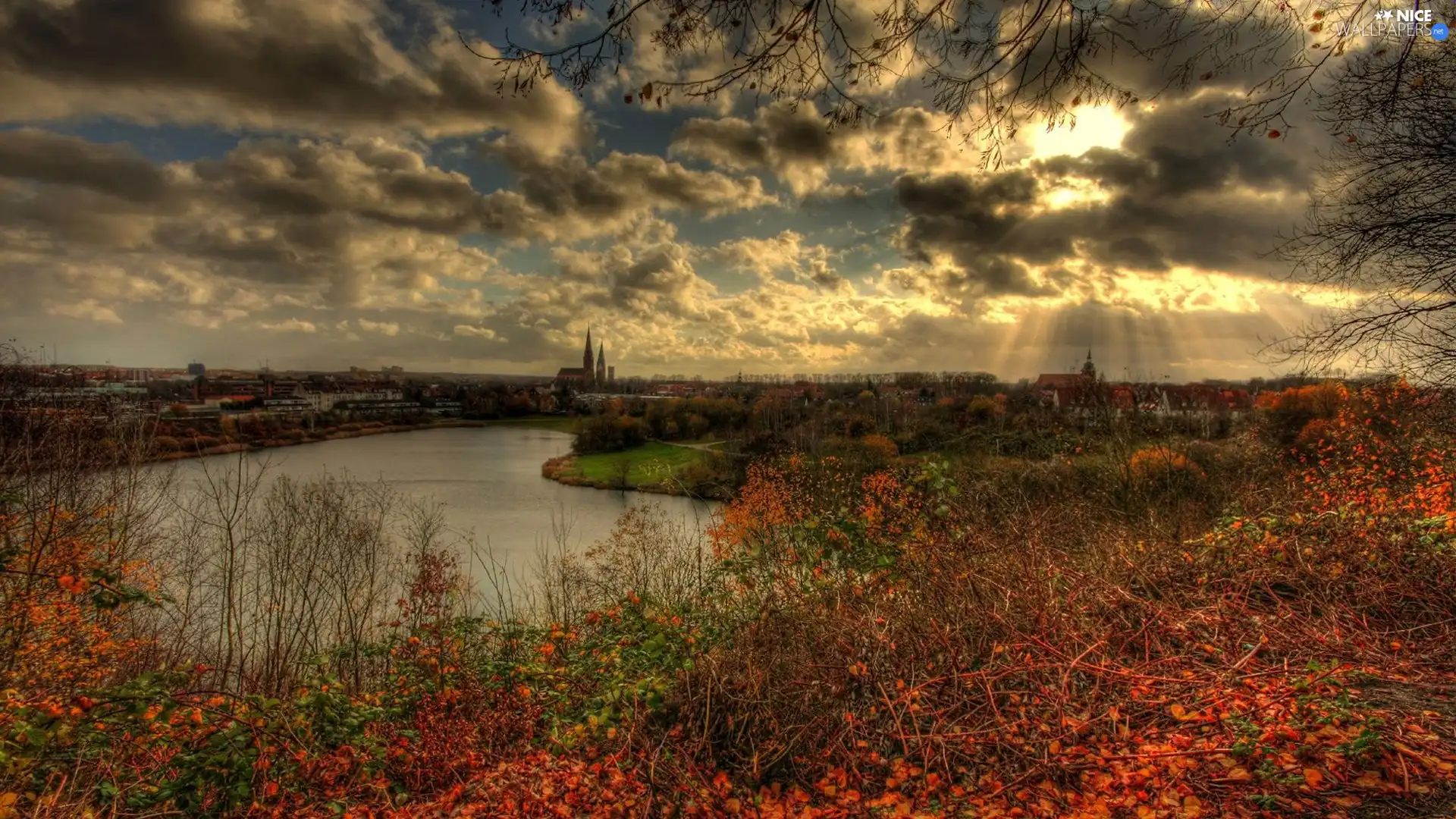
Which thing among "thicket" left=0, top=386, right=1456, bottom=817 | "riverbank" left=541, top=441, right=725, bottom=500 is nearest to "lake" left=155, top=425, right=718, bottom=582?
"riverbank" left=541, top=441, right=725, bottom=500

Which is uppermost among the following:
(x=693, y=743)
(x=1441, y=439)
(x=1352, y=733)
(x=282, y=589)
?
(x=1441, y=439)

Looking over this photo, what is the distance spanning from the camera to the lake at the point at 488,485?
2211cm

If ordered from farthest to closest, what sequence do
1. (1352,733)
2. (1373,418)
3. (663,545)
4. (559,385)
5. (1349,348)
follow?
(559,385)
(663,545)
(1373,418)
(1349,348)
(1352,733)

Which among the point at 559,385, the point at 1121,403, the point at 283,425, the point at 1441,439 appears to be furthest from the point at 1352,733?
the point at 559,385

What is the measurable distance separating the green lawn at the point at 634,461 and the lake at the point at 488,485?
162 cm

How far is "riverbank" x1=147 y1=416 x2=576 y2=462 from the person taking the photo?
29497 mm

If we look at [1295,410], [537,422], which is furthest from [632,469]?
[537,422]

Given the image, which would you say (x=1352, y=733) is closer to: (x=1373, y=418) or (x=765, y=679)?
(x=765, y=679)

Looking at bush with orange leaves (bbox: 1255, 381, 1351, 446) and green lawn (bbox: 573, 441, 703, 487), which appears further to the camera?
green lawn (bbox: 573, 441, 703, 487)

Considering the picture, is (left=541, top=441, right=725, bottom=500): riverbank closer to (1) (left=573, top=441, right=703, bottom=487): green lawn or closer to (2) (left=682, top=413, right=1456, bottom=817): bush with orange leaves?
(1) (left=573, top=441, right=703, bottom=487): green lawn

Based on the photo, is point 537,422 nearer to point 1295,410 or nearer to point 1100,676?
point 1295,410

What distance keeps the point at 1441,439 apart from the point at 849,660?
364 inches

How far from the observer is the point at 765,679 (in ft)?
12.0

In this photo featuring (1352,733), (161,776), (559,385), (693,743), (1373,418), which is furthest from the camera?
(559,385)
